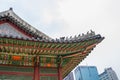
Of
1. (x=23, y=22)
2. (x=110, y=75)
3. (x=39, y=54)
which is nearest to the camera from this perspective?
(x=39, y=54)

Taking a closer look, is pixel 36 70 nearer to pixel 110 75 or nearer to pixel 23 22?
pixel 23 22

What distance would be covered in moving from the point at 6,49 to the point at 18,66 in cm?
102

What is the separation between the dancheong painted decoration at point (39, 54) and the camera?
23.2 ft

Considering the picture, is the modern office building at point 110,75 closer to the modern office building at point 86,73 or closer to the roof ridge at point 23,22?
the modern office building at point 86,73

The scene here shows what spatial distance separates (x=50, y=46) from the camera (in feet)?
24.2

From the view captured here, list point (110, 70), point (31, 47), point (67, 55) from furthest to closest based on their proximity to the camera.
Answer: point (110, 70), point (67, 55), point (31, 47)

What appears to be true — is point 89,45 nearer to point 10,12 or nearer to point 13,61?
point 13,61

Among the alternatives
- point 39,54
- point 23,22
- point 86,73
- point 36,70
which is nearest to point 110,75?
point 86,73

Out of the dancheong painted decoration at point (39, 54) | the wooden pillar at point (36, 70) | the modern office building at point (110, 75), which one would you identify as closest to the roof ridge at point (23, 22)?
the dancheong painted decoration at point (39, 54)

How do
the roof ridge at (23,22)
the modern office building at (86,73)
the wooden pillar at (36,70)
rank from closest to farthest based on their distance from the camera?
the wooden pillar at (36,70) → the roof ridge at (23,22) → the modern office building at (86,73)

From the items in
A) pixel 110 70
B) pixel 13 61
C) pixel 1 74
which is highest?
pixel 110 70

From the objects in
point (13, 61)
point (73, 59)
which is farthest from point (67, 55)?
point (13, 61)

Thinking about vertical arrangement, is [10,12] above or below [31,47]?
above

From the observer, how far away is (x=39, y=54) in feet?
25.8
